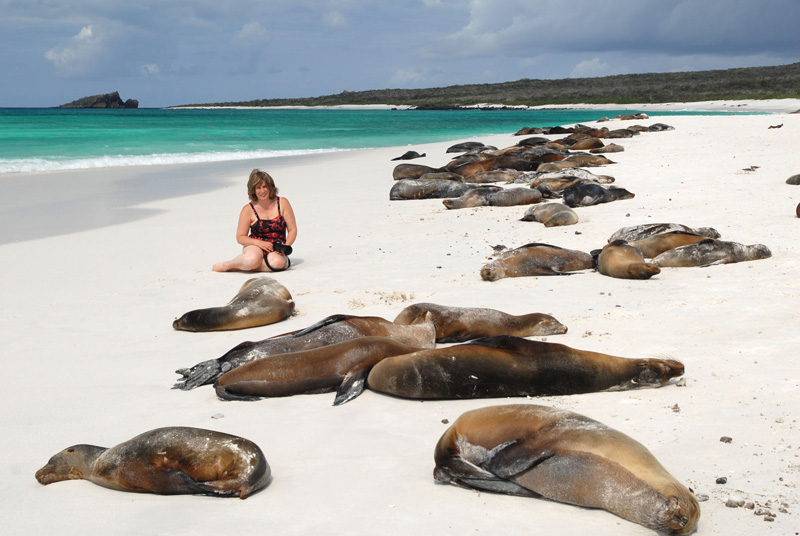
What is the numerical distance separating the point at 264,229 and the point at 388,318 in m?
3.01

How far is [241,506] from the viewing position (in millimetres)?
3072

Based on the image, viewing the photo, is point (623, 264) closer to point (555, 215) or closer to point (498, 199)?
point (555, 215)

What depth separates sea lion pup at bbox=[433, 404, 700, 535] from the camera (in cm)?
278

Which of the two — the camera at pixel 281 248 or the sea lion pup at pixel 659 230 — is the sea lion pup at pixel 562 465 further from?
the sea lion pup at pixel 659 230

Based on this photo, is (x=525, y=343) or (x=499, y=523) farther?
(x=525, y=343)

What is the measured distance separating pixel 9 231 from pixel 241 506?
850cm

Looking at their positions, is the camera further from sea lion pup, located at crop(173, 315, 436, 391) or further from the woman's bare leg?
sea lion pup, located at crop(173, 315, 436, 391)

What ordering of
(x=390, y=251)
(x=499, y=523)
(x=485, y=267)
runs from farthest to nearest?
1. (x=390, y=251)
2. (x=485, y=267)
3. (x=499, y=523)

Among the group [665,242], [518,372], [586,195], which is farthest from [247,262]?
[586,195]

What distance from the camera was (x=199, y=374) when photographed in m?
4.61

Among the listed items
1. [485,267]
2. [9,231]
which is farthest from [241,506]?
[9,231]

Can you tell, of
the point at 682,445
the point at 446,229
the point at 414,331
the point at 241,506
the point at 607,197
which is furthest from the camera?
the point at 607,197

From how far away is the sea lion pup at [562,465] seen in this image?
278 centimetres

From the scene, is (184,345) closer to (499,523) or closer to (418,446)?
(418,446)
